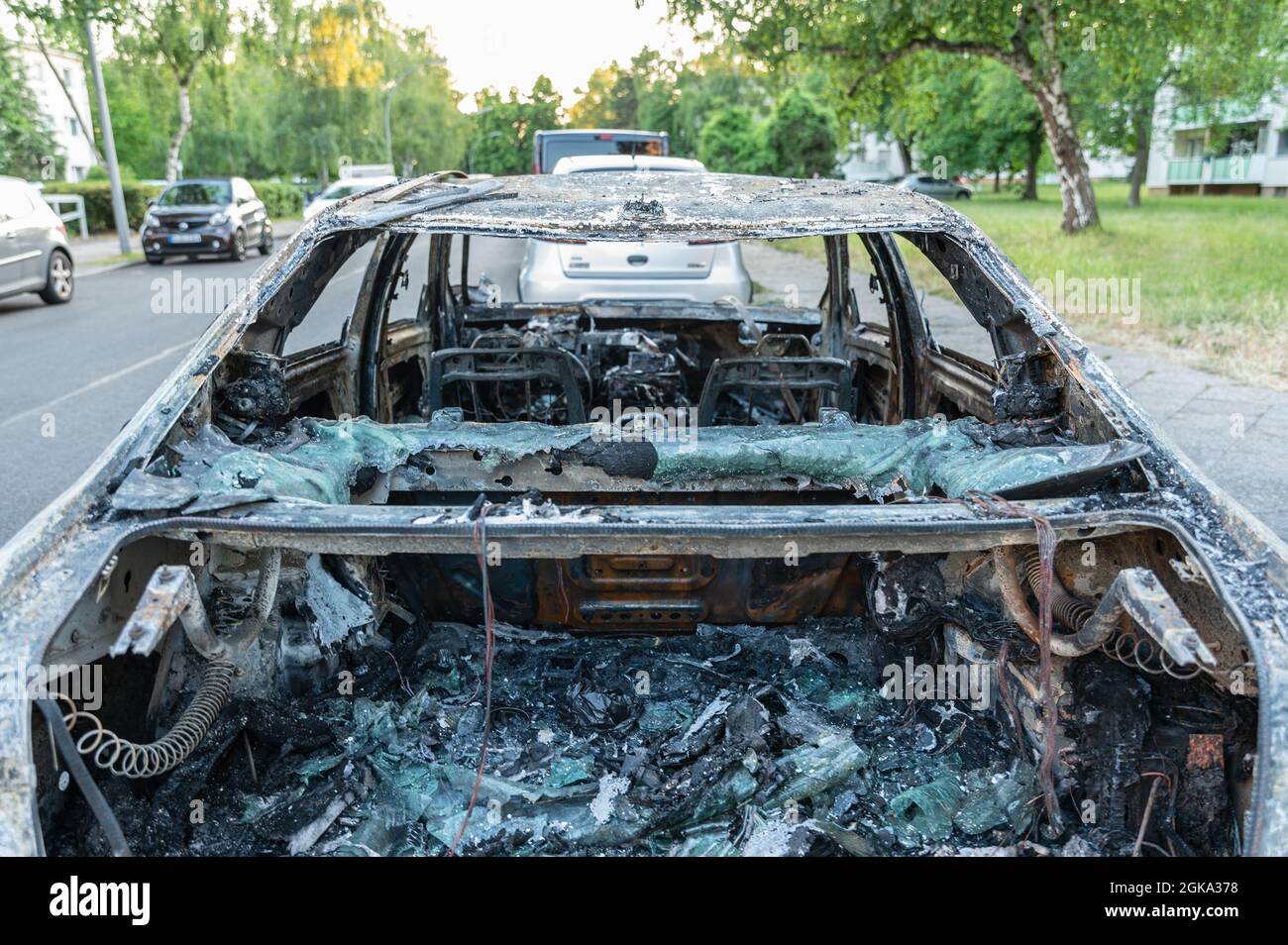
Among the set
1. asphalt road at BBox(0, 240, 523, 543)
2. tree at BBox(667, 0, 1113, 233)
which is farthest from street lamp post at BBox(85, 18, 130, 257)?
tree at BBox(667, 0, 1113, 233)

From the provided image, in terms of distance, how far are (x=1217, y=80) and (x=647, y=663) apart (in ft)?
76.6

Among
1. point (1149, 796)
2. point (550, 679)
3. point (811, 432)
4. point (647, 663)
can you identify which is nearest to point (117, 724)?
point (550, 679)

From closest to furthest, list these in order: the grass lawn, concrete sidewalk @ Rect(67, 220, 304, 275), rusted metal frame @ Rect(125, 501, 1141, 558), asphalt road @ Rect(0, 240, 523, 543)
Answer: rusted metal frame @ Rect(125, 501, 1141, 558) < asphalt road @ Rect(0, 240, 523, 543) < the grass lawn < concrete sidewalk @ Rect(67, 220, 304, 275)

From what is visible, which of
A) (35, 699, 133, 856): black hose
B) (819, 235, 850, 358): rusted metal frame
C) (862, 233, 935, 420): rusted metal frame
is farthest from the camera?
(819, 235, 850, 358): rusted metal frame

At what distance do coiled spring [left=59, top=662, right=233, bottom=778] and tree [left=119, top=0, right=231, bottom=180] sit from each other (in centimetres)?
2602

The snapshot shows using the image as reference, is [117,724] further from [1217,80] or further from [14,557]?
[1217,80]

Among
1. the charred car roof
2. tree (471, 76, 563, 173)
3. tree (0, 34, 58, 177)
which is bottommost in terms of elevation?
the charred car roof

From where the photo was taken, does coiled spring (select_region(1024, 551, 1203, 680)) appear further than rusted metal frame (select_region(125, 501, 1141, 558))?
Yes

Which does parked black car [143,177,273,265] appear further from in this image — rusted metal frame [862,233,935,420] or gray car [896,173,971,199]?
gray car [896,173,971,199]

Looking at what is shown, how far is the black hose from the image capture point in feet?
6.06

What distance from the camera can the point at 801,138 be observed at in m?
34.9

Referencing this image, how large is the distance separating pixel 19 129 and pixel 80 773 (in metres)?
35.4

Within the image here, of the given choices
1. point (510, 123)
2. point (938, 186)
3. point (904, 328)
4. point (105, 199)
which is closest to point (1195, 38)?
point (904, 328)

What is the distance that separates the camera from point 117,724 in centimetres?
225
